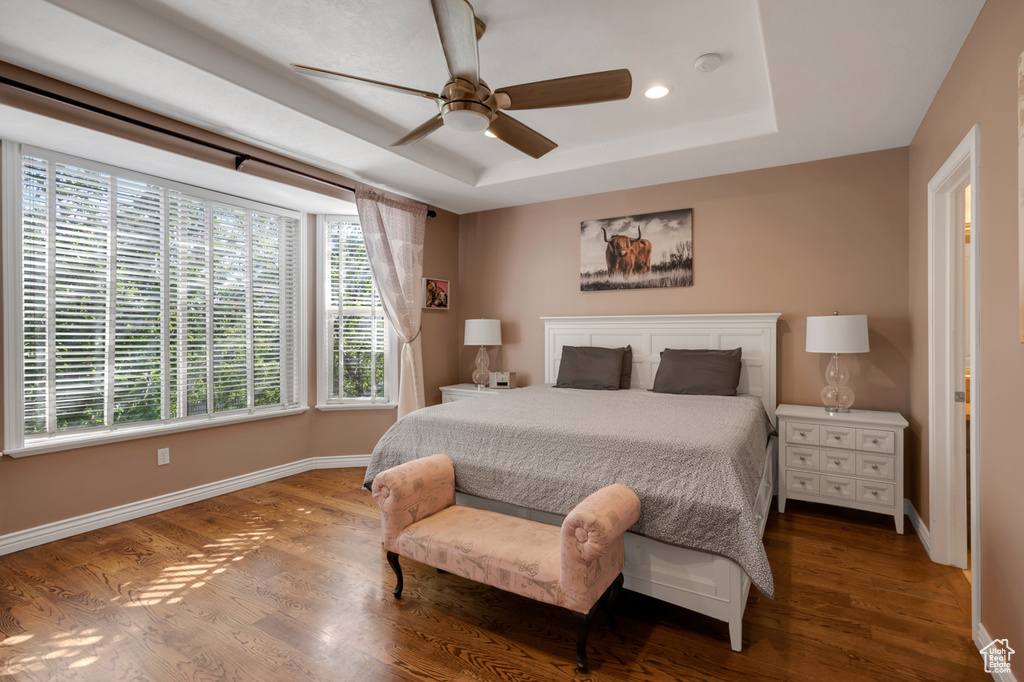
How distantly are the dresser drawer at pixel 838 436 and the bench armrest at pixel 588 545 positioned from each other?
1995 mm

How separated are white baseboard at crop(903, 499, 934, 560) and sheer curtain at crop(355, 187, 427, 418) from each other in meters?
3.60

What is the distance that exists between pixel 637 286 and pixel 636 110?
61.6 inches

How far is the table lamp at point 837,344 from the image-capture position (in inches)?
122

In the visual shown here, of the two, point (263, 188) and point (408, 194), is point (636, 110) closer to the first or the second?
point (408, 194)

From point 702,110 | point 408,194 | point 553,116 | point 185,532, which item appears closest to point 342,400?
point 185,532

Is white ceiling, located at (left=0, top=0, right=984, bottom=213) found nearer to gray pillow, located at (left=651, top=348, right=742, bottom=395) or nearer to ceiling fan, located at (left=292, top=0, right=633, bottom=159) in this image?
ceiling fan, located at (left=292, top=0, right=633, bottom=159)

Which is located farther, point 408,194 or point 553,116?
point 408,194

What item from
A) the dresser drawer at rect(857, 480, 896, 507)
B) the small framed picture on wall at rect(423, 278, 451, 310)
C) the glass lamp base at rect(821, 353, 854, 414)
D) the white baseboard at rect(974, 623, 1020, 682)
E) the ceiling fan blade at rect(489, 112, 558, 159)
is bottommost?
the white baseboard at rect(974, 623, 1020, 682)

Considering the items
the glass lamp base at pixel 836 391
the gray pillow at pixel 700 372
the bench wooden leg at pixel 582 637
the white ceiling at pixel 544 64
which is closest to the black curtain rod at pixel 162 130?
the white ceiling at pixel 544 64

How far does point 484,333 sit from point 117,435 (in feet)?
9.37

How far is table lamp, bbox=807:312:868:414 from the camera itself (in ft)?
10.1

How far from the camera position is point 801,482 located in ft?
10.4

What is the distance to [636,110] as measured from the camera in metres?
3.09

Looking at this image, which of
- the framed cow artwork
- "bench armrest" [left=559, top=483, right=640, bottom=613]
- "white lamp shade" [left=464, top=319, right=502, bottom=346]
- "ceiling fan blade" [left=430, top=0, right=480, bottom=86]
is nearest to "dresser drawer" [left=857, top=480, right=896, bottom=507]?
the framed cow artwork
